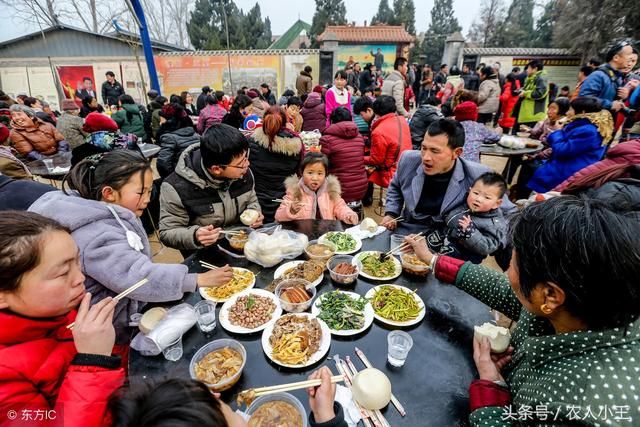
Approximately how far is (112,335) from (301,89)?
425 inches

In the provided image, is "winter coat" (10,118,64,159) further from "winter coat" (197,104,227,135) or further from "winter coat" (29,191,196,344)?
"winter coat" (29,191,196,344)

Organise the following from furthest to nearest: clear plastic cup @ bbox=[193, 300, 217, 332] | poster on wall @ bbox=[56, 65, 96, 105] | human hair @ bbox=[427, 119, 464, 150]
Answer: poster on wall @ bbox=[56, 65, 96, 105], human hair @ bbox=[427, 119, 464, 150], clear plastic cup @ bbox=[193, 300, 217, 332]

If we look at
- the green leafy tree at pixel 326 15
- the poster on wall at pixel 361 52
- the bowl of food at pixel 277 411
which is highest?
the green leafy tree at pixel 326 15

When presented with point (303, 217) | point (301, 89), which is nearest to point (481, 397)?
point (303, 217)

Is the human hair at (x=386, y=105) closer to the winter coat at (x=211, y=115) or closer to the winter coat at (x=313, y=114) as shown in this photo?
the winter coat at (x=313, y=114)

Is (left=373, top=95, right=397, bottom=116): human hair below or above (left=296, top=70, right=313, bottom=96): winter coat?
below

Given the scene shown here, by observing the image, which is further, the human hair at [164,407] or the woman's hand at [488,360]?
the woman's hand at [488,360]

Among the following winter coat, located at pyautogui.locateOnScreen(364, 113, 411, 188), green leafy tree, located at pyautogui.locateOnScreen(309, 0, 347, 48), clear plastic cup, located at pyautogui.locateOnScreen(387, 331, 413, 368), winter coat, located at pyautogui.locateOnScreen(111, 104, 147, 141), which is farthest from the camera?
green leafy tree, located at pyautogui.locateOnScreen(309, 0, 347, 48)

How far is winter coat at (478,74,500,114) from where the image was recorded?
959 centimetres

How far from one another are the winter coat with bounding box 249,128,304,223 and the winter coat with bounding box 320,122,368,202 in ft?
2.52

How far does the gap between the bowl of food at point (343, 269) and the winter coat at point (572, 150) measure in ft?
14.6

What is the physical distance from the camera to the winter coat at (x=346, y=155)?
16.6ft

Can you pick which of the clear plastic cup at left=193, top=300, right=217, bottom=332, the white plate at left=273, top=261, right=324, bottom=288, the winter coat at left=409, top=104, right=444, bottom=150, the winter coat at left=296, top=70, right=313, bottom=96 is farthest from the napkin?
the winter coat at left=296, top=70, right=313, bottom=96

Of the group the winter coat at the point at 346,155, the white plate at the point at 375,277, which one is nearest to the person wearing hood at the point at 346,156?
the winter coat at the point at 346,155
